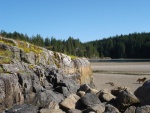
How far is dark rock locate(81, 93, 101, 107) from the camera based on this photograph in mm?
16641

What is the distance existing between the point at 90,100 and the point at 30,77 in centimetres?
370

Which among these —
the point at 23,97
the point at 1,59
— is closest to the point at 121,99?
the point at 23,97

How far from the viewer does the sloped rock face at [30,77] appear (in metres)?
15.8

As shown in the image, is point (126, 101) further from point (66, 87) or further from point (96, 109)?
point (66, 87)

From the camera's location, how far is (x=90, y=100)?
16828 mm

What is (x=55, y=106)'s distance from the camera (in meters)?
16.1

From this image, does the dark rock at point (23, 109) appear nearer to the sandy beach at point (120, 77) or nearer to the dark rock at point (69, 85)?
the dark rock at point (69, 85)

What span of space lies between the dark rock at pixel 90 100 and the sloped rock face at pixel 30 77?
1492 mm

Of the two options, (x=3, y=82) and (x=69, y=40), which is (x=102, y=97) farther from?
(x=69, y=40)

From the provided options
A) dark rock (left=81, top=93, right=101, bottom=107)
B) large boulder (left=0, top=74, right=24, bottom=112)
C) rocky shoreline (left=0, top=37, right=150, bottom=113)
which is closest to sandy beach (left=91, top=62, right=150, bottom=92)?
rocky shoreline (left=0, top=37, right=150, bottom=113)

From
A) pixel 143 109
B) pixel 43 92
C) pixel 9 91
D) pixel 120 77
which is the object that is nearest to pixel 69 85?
pixel 43 92

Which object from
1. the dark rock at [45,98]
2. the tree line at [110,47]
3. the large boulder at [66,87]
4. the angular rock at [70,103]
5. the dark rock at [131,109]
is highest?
the tree line at [110,47]

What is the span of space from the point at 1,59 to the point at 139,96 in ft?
26.8

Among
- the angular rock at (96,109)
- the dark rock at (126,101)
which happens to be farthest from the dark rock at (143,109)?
the angular rock at (96,109)
